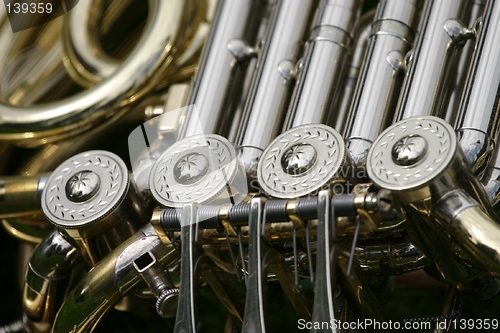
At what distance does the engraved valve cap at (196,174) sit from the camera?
92 centimetres

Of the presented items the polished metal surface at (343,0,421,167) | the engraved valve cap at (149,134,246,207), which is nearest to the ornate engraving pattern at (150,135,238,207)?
the engraved valve cap at (149,134,246,207)

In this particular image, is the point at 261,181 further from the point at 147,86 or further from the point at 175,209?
the point at 147,86

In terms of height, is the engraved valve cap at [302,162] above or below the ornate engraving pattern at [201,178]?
above

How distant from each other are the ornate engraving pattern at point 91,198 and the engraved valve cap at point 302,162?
6.4 inches

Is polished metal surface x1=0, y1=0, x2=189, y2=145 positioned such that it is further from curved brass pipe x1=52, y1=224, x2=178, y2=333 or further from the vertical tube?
curved brass pipe x1=52, y1=224, x2=178, y2=333

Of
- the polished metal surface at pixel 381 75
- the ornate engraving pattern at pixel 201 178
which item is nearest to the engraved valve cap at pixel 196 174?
the ornate engraving pattern at pixel 201 178

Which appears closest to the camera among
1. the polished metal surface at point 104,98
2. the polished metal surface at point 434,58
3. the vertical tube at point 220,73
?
the polished metal surface at point 434,58

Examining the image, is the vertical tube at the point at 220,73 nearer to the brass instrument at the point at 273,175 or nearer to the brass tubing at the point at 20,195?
the brass instrument at the point at 273,175

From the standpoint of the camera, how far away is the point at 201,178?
0.93m

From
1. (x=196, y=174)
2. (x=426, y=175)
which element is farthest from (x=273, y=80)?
(x=426, y=175)

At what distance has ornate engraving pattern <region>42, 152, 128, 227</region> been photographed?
0.96m

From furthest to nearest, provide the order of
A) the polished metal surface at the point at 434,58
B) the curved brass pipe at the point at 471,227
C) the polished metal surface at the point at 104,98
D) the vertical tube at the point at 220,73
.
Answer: the polished metal surface at the point at 104,98
the vertical tube at the point at 220,73
the polished metal surface at the point at 434,58
the curved brass pipe at the point at 471,227

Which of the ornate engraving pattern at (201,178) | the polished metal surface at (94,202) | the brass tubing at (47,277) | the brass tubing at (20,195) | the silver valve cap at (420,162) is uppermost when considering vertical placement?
the silver valve cap at (420,162)

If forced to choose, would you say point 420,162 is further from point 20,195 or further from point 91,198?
point 20,195
